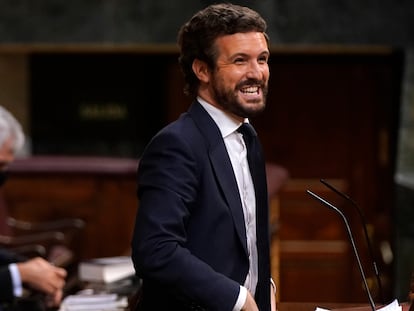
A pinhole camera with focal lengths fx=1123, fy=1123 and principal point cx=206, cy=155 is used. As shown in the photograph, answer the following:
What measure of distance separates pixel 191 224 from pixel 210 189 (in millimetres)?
75

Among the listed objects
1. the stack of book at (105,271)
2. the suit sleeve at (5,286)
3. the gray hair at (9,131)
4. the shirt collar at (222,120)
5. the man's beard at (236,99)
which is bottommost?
the stack of book at (105,271)

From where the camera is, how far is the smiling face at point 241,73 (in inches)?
84.0

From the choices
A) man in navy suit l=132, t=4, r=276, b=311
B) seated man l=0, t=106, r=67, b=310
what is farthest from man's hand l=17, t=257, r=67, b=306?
man in navy suit l=132, t=4, r=276, b=311

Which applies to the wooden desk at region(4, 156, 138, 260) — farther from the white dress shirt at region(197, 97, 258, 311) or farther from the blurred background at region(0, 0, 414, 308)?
the white dress shirt at region(197, 97, 258, 311)

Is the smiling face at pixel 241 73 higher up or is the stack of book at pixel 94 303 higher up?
the smiling face at pixel 241 73

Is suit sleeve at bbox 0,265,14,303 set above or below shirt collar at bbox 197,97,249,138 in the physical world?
below

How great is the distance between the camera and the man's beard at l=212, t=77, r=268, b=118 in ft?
7.05

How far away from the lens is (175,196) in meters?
2.05

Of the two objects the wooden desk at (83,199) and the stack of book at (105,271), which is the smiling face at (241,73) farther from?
the wooden desk at (83,199)

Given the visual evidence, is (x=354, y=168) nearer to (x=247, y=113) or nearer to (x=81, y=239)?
(x=81, y=239)

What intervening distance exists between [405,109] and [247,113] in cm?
447

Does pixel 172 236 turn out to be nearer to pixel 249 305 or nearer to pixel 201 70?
pixel 249 305

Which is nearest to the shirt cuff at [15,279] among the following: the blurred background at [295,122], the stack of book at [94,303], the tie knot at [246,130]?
the stack of book at [94,303]

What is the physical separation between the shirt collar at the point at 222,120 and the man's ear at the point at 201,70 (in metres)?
0.05
